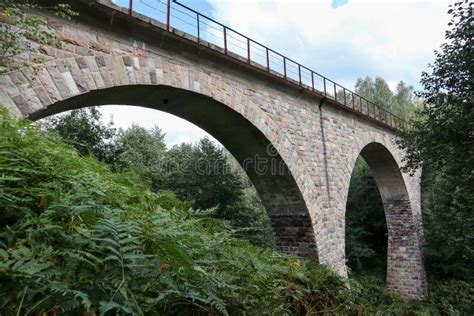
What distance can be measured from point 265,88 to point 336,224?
380cm

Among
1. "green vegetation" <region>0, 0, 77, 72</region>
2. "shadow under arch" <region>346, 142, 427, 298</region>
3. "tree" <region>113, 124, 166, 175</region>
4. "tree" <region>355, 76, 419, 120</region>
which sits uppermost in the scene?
"tree" <region>355, 76, 419, 120</region>

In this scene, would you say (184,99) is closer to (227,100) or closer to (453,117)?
(227,100)

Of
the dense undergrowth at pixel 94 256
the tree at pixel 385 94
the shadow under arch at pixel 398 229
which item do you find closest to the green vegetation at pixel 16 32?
the dense undergrowth at pixel 94 256

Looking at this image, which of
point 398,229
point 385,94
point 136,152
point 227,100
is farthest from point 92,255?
point 385,94

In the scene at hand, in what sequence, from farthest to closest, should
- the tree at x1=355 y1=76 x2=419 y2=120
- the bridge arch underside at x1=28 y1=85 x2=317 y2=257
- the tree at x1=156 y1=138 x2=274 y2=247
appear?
the tree at x1=355 y1=76 x2=419 y2=120 < the tree at x1=156 y1=138 x2=274 y2=247 < the bridge arch underside at x1=28 y1=85 x2=317 y2=257

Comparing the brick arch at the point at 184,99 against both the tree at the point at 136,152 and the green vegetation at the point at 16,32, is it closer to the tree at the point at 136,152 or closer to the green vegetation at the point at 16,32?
the green vegetation at the point at 16,32

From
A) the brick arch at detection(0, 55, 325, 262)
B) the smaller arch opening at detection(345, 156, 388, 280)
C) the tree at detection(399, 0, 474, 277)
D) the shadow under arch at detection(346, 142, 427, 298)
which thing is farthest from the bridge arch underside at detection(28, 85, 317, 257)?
the smaller arch opening at detection(345, 156, 388, 280)

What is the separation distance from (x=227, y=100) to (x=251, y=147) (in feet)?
5.18

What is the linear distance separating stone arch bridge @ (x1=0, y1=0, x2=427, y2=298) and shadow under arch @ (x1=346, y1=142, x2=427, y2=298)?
1.76 metres

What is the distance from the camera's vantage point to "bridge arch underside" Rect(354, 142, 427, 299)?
12.5 meters

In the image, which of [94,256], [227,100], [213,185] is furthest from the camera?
[213,185]

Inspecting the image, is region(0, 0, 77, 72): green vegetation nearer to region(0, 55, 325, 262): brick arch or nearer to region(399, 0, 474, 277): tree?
region(0, 55, 325, 262): brick arch

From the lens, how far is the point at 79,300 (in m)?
1.05

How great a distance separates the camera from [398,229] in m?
13.4
